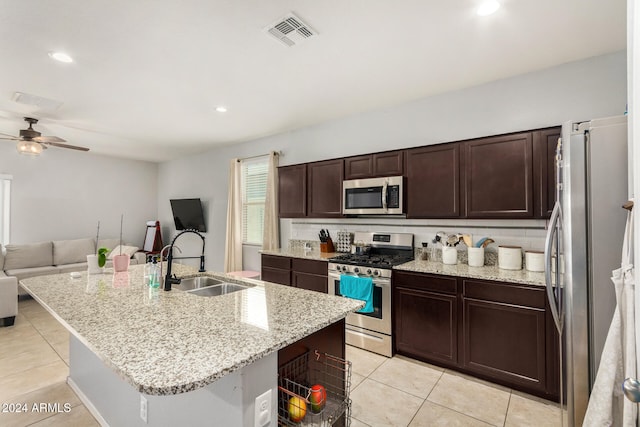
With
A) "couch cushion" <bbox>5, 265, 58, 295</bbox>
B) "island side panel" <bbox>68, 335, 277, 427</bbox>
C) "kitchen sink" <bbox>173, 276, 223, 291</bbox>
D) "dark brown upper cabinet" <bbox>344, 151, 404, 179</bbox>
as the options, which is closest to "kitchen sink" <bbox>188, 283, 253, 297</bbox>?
"kitchen sink" <bbox>173, 276, 223, 291</bbox>

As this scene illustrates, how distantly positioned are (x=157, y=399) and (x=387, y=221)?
2.83 metres

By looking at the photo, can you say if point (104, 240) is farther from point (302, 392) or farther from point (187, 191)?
point (302, 392)

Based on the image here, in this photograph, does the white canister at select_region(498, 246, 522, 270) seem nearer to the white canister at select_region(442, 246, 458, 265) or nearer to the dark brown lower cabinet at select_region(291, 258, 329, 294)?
the white canister at select_region(442, 246, 458, 265)

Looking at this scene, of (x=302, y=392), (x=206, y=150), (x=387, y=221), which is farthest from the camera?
(x=206, y=150)

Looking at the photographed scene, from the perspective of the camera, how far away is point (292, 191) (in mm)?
4270

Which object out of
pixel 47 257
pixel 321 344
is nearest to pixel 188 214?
pixel 47 257

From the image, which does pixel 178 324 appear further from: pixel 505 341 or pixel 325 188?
pixel 325 188

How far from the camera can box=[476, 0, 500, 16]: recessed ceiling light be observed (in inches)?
74.8

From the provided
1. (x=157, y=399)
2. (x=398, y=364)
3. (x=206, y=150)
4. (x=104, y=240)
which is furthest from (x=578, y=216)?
(x=104, y=240)

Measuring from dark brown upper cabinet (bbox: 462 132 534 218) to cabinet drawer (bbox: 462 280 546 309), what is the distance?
2.05 feet

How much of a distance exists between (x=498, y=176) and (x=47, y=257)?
6.96 m

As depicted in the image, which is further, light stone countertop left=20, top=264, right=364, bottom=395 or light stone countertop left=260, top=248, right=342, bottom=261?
light stone countertop left=260, top=248, right=342, bottom=261

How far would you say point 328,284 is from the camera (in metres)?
3.43

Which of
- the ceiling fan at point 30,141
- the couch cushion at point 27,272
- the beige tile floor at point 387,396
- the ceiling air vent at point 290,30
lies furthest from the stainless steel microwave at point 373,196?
the couch cushion at point 27,272
